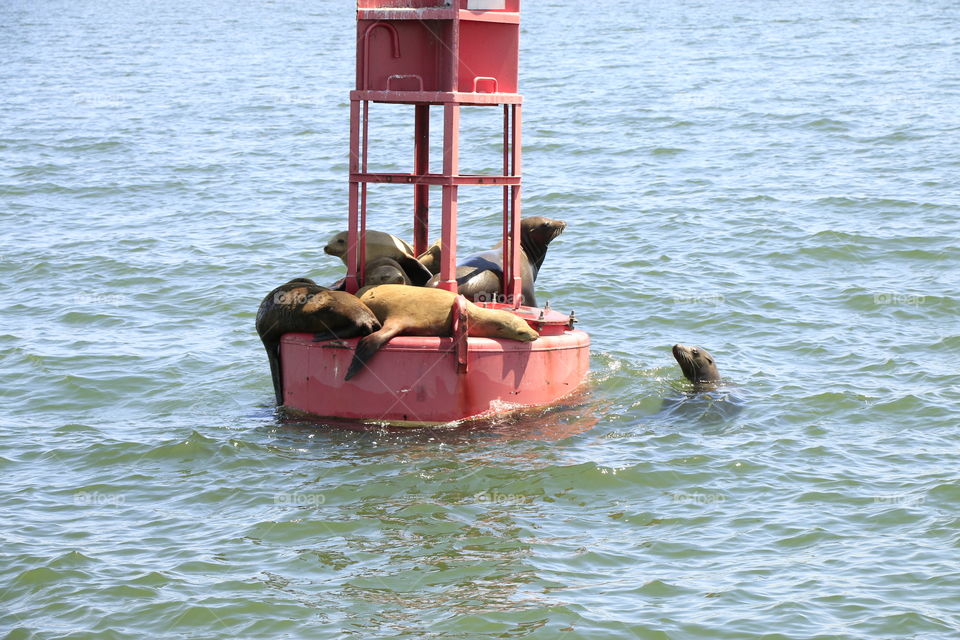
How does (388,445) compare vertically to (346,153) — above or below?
below

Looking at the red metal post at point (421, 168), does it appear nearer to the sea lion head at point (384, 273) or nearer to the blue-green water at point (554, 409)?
the sea lion head at point (384, 273)

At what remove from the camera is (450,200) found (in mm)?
11117

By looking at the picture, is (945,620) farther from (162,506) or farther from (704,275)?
(704,275)

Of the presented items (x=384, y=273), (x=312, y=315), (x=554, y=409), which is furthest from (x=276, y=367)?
(x=554, y=409)

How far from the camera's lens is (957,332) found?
569 inches

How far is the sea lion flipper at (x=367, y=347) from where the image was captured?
10.5 meters

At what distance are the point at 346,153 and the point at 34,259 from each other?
28.1 feet

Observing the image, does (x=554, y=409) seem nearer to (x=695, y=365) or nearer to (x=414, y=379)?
(x=414, y=379)

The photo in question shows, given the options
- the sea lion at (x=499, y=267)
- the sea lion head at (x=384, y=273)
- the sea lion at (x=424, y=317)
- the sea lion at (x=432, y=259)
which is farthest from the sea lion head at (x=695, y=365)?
the sea lion head at (x=384, y=273)

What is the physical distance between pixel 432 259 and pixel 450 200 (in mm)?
1442

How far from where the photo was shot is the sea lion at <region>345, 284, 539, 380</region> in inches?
420

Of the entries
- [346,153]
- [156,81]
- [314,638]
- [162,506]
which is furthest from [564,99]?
[314,638]

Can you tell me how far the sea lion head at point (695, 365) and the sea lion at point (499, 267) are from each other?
1.51 meters

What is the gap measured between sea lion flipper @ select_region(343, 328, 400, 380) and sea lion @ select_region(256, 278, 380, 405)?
0.59ft
